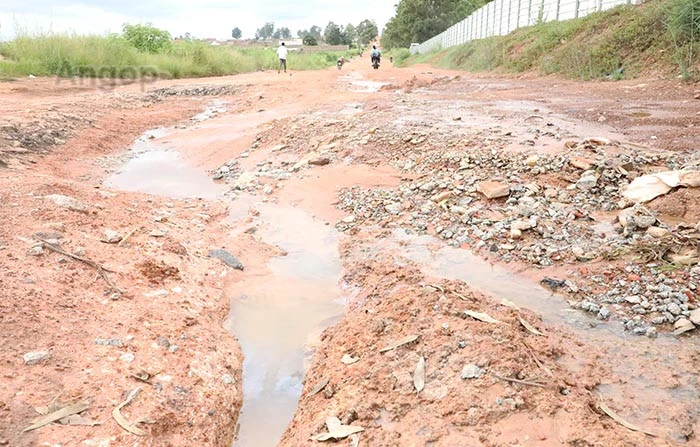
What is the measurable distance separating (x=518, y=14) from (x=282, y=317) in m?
19.6

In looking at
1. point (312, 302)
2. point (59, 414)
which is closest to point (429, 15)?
point (312, 302)

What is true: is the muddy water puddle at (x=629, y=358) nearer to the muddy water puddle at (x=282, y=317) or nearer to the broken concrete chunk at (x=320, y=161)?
the muddy water puddle at (x=282, y=317)

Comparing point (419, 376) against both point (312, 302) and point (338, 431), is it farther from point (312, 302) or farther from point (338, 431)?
point (312, 302)

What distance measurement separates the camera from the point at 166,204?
15.9 ft

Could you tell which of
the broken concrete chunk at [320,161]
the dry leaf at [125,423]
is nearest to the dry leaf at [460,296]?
the dry leaf at [125,423]

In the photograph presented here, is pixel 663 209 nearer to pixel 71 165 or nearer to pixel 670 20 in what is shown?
pixel 71 165

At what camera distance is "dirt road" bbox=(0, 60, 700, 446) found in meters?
1.94

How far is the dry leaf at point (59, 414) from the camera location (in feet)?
6.19

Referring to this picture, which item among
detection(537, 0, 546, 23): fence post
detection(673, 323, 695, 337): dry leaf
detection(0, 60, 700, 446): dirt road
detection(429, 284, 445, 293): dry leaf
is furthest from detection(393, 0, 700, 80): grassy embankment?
detection(429, 284, 445, 293): dry leaf

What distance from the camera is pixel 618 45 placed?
10828 mm

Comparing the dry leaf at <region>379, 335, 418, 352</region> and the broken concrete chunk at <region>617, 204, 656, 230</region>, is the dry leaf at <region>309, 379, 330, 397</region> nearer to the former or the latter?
the dry leaf at <region>379, 335, 418, 352</region>

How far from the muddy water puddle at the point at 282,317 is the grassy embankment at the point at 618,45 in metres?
7.84

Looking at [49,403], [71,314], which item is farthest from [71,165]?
[49,403]

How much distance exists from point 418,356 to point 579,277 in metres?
1.25
